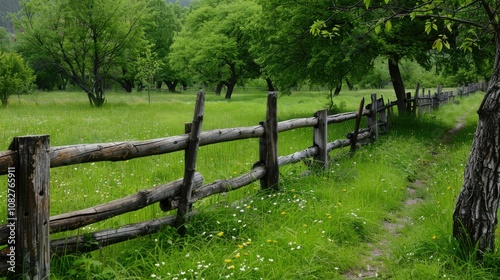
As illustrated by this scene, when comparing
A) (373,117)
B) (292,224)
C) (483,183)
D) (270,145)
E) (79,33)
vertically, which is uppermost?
(79,33)

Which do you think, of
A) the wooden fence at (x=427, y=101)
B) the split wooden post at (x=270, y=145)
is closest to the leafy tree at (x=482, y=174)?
the split wooden post at (x=270, y=145)

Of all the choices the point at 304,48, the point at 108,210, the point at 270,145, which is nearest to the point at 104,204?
the point at 108,210

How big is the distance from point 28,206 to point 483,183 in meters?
4.13

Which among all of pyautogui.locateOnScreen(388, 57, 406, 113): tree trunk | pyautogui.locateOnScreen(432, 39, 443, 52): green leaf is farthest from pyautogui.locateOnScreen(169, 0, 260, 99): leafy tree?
pyautogui.locateOnScreen(432, 39, 443, 52): green leaf

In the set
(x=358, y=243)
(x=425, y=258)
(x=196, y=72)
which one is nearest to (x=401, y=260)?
(x=425, y=258)

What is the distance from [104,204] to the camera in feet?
12.8

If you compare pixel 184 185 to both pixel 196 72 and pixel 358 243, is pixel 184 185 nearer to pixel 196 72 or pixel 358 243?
pixel 358 243

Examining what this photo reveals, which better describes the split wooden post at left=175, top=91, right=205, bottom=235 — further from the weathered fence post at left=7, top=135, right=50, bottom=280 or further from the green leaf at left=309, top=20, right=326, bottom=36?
the weathered fence post at left=7, top=135, right=50, bottom=280

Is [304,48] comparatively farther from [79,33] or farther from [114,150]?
[79,33]

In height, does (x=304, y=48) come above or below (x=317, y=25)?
above

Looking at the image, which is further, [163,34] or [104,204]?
[163,34]

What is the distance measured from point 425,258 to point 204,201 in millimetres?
2825

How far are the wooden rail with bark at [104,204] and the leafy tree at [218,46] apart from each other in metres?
33.6

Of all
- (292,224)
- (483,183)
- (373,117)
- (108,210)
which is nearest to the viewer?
(108,210)
